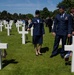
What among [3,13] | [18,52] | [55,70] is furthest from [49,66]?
[3,13]

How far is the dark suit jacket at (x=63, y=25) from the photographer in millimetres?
10414

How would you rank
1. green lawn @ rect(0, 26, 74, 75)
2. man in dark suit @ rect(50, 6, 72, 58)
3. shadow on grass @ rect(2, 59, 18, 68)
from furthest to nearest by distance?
man in dark suit @ rect(50, 6, 72, 58) < shadow on grass @ rect(2, 59, 18, 68) < green lawn @ rect(0, 26, 74, 75)

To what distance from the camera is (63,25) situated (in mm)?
10594

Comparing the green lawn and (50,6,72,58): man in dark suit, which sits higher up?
(50,6,72,58): man in dark suit

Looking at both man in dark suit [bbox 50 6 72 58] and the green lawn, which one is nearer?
the green lawn

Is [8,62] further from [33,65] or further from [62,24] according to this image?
[62,24]

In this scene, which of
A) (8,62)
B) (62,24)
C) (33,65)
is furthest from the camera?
(62,24)

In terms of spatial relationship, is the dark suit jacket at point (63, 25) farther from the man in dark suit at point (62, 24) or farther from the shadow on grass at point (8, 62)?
the shadow on grass at point (8, 62)

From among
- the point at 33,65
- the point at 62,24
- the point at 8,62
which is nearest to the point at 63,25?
the point at 62,24

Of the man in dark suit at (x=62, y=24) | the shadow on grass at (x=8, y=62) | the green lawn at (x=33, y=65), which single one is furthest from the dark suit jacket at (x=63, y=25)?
the shadow on grass at (x=8, y=62)

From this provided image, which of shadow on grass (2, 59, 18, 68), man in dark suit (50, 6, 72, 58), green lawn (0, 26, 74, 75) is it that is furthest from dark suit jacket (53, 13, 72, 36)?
shadow on grass (2, 59, 18, 68)

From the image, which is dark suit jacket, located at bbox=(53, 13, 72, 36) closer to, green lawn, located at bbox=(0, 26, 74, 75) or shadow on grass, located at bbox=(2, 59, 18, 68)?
green lawn, located at bbox=(0, 26, 74, 75)

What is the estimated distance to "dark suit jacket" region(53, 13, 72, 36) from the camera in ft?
34.2

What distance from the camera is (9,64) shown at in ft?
32.5
